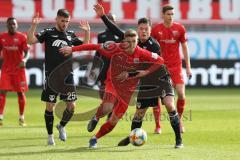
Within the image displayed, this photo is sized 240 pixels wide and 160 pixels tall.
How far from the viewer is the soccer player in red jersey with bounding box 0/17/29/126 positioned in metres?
17.2

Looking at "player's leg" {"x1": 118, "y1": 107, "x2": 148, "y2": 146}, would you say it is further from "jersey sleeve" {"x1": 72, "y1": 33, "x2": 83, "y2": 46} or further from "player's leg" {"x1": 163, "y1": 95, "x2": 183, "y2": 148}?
"jersey sleeve" {"x1": 72, "y1": 33, "x2": 83, "y2": 46}

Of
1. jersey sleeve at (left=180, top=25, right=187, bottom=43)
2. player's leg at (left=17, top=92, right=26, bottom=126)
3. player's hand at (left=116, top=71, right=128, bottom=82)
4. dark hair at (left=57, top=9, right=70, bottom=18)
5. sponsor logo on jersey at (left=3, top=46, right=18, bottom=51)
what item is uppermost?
dark hair at (left=57, top=9, right=70, bottom=18)

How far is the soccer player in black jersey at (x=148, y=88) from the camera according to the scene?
12.1m

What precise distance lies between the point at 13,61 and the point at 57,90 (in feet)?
15.8

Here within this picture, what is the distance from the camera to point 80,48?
11727 mm

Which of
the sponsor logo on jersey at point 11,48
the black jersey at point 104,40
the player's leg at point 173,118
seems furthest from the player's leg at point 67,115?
the sponsor logo on jersey at point 11,48

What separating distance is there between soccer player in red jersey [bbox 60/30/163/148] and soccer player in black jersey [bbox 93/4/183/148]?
21 cm

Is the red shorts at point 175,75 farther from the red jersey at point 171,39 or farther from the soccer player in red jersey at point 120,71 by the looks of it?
the soccer player in red jersey at point 120,71

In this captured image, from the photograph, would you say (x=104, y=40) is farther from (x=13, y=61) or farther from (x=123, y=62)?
(x=123, y=62)

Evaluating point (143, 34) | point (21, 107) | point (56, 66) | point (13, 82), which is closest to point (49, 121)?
point (56, 66)

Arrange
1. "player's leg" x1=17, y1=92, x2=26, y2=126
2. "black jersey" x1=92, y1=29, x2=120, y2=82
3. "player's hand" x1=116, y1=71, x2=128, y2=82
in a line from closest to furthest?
1. "player's hand" x1=116, y1=71, x2=128, y2=82
2. "player's leg" x1=17, y1=92, x2=26, y2=126
3. "black jersey" x1=92, y1=29, x2=120, y2=82

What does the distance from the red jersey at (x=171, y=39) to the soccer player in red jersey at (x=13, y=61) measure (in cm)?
370

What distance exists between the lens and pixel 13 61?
17531 millimetres

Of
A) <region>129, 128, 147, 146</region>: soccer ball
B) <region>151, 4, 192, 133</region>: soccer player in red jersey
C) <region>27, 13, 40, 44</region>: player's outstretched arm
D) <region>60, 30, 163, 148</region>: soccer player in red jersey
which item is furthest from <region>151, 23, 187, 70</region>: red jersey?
<region>129, 128, 147, 146</region>: soccer ball
